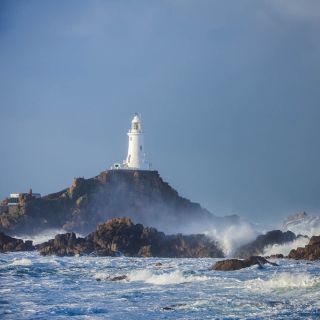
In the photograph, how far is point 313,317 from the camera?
69.2 ft

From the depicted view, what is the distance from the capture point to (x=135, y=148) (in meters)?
84.9

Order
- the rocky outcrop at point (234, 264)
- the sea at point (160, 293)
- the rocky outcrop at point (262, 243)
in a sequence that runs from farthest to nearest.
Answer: the rocky outcrop at point (262, 243)
the rocky outcrop at point (234, 264)
the sea at point (160, 293)

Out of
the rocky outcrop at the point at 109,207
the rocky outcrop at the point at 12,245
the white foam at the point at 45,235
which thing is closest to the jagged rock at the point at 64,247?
the rocky outcrop at the point at 12,245

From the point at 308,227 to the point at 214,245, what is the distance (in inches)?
856

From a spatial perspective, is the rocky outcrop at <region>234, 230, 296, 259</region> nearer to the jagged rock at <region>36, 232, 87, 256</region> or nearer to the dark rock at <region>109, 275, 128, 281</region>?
the jagged rock at <region>36, 232, 87, 256</region>

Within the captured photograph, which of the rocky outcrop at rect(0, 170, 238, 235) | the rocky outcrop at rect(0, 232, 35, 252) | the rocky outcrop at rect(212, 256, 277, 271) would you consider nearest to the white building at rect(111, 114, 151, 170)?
the rocky outcrop at rect(0, 170, 238, 235)

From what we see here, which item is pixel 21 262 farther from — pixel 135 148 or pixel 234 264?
pixel 135 148

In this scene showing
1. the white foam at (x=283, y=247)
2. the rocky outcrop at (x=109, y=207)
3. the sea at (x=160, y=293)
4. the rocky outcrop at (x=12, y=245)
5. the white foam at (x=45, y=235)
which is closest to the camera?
the sea at (x=160, y=293)

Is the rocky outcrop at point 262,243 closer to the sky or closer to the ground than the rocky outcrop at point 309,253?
closer to the sky

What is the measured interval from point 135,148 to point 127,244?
2887 centimetres

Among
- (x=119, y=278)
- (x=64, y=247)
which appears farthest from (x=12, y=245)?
(x=119, y=278)

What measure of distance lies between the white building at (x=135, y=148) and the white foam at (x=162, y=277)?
48909 mm

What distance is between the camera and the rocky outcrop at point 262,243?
191 ft

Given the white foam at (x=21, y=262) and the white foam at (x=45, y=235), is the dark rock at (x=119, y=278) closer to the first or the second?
the white foam at (x=21, y=262)
